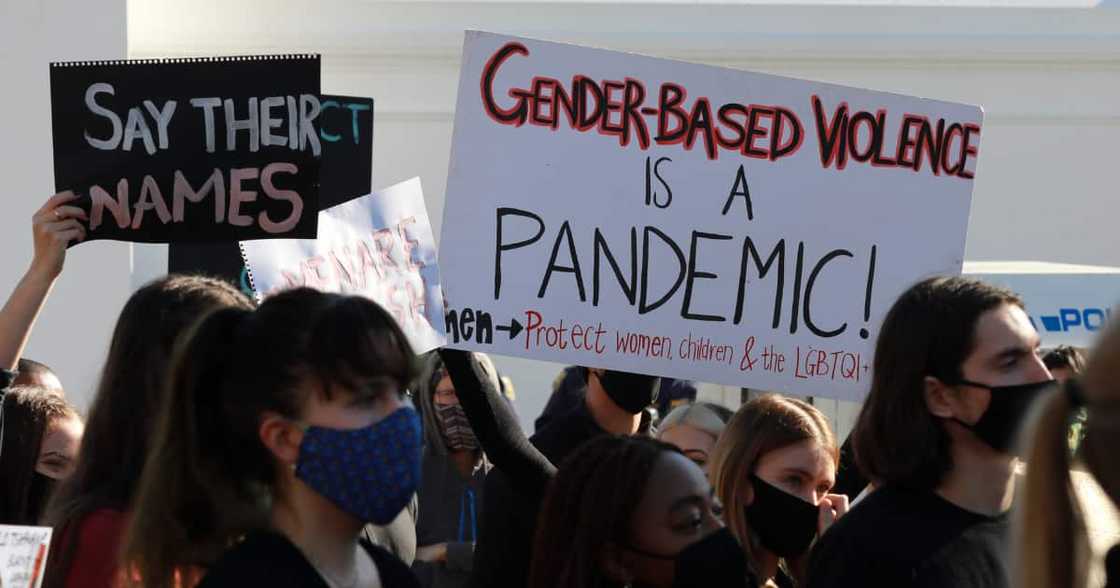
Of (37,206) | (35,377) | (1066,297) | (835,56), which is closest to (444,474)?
(35,377)

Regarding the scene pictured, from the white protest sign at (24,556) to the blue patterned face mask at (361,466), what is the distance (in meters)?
0.57

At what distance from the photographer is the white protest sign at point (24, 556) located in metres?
2.54

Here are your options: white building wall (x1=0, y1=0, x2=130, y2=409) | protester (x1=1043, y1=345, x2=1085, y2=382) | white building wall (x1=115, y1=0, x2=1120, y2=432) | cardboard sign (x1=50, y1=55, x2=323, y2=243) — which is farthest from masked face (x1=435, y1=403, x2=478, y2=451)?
white building wall (x1=115, y1=0, x2=1120, y2=432)

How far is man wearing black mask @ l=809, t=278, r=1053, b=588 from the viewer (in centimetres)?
268

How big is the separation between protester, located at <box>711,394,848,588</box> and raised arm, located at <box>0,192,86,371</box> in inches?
60.1

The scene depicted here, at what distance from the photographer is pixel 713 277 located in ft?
14.1

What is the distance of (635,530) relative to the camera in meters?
2.73

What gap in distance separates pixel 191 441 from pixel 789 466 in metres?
1.74

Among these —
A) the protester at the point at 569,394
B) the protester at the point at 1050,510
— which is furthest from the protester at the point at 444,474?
the protester at the point at 1050,510

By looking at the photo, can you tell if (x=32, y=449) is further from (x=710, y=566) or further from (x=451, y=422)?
(x=451, y=422)

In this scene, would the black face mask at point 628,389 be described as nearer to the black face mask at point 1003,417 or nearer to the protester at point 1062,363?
the black face mask at point 1003,417

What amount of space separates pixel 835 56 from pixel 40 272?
380 inches

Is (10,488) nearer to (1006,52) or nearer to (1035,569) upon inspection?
(1035,569)

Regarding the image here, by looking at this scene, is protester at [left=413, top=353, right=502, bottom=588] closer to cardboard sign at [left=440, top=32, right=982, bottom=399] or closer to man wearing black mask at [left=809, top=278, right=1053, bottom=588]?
cardboard sign at [left=440, top=32, right=982, bottom=399]
